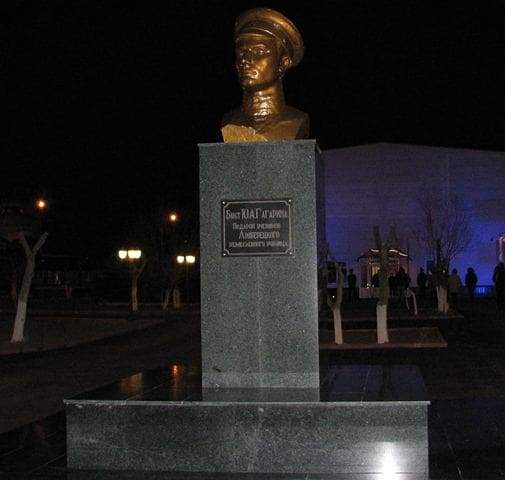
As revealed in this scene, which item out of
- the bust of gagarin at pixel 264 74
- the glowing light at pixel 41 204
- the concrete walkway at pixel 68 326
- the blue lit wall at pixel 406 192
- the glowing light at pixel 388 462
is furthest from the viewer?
the blue lit wall at pixel 406 192

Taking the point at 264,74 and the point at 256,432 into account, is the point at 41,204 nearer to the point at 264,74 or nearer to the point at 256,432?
the point at 264,74

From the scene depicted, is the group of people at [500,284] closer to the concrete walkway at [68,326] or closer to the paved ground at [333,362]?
the paved ground at [333,362]

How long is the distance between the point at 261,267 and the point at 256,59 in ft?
6.77

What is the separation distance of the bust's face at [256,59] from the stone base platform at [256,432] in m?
3.08

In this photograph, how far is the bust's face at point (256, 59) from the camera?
7.54 meters

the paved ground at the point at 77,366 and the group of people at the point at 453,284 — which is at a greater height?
the group of people at the point at 453,284

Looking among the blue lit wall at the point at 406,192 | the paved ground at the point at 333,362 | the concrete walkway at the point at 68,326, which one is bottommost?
the paved ground at the point at 333,362

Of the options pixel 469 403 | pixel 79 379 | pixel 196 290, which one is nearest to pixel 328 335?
pixel 79 379

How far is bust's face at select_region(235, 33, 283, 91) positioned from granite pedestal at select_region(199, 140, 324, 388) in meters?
0.80

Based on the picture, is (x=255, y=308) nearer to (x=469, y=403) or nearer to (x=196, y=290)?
(x=469, y=403)

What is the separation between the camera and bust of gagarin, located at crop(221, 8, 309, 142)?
296 inches

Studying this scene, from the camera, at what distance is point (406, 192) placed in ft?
149

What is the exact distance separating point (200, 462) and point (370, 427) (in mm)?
1426

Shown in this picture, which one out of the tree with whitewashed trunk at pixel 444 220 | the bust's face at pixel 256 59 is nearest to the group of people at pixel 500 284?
the tree with whitewashed trunk at pixel 444 220
